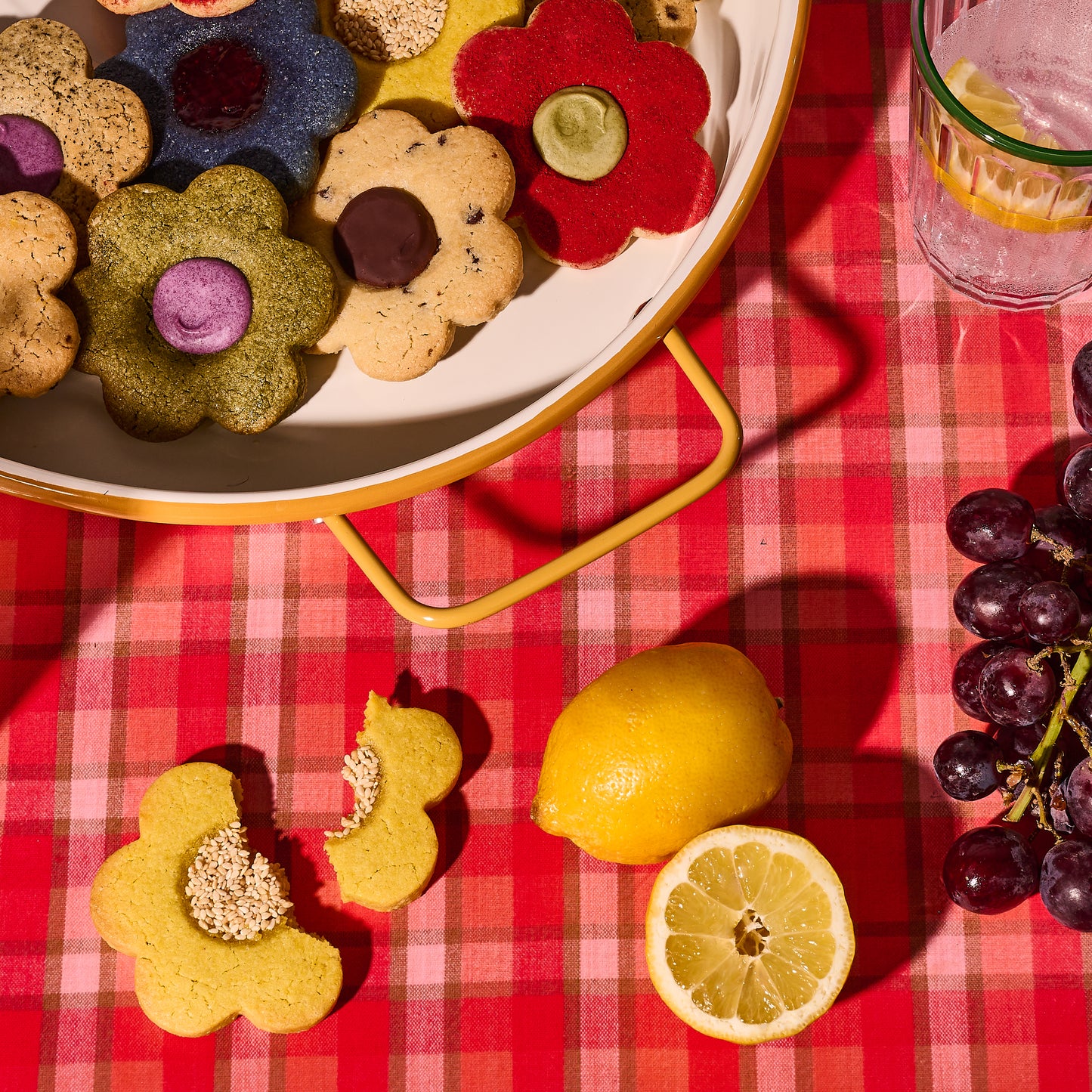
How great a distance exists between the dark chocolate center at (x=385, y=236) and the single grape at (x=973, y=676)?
51 centimetres

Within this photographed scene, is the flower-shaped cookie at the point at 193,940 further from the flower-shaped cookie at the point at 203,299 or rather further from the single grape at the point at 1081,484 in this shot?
the single grape at the point at 1081,484

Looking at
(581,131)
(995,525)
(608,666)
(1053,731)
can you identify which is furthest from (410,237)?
(1053,731)

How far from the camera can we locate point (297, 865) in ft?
2.87

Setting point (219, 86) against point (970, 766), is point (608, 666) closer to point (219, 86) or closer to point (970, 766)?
point (970, 766)

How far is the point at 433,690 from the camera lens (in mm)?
891

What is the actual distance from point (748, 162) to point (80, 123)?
1.53 feet

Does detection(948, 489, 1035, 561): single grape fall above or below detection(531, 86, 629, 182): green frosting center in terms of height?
below

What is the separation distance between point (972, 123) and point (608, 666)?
469 millimetres

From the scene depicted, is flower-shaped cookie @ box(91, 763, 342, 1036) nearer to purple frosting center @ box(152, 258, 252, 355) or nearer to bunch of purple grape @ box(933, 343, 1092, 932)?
purple frosting center @ box(152, 258, 252, 355)

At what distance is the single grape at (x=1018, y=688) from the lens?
0.77 meters

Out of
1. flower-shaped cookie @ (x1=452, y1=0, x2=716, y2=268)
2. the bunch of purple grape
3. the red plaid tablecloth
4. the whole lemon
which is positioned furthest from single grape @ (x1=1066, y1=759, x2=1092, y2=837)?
flower-shaped cookie @ (x1=452, y1=0, x2=716, y2=268)

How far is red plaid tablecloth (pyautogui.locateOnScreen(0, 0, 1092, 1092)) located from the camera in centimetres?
86

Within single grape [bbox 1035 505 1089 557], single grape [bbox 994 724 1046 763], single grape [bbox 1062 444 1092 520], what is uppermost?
single grape [bbox 1062 444 1092 520]

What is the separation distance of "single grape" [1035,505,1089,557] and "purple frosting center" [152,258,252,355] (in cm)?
60
